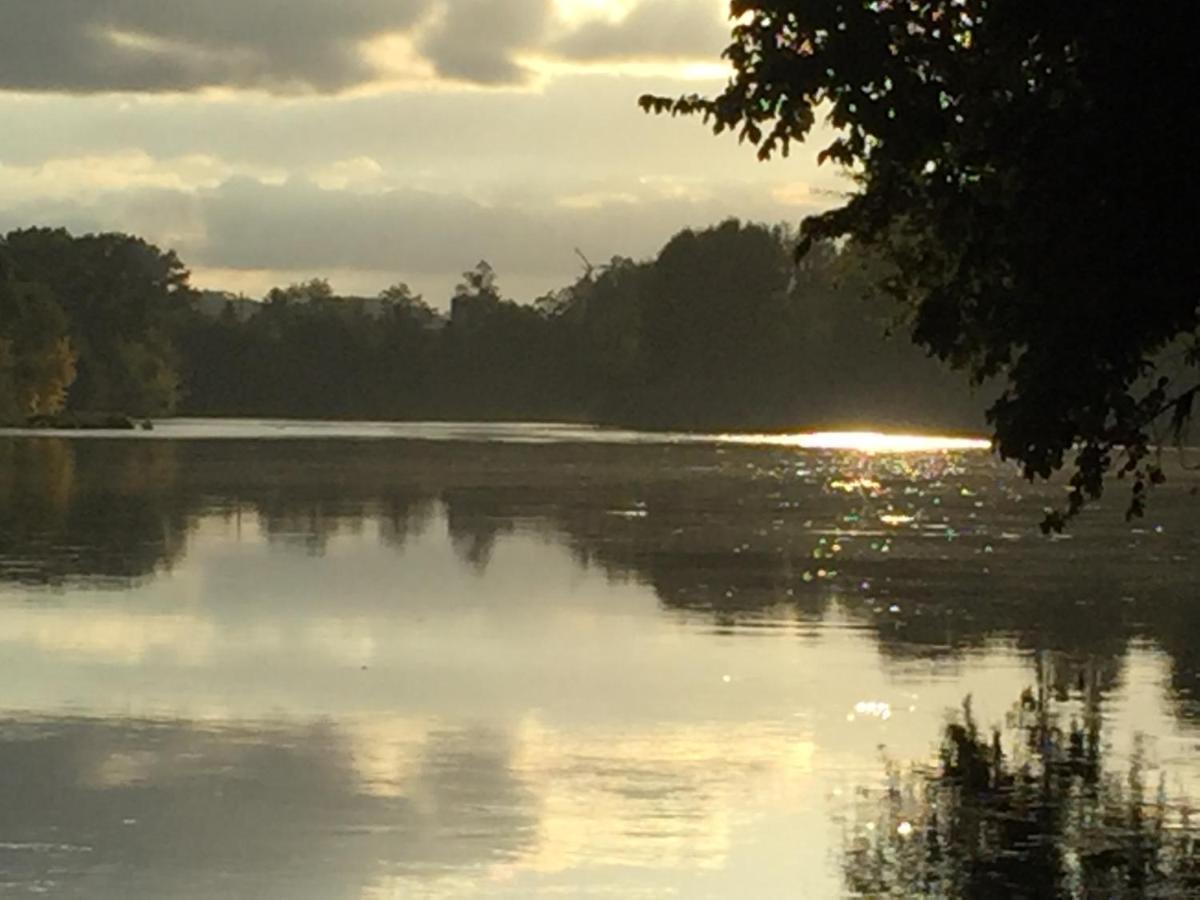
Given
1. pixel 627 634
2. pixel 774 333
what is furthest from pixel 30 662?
pixel 774 333

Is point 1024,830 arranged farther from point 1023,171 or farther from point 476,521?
point 476,521

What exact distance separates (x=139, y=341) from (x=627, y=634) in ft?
553

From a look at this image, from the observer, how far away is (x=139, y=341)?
189000mm

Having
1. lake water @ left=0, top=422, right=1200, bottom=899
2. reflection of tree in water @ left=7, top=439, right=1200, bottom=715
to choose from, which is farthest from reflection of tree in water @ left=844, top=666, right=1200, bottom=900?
reflection of tree in water @ left=7, top=439, right=1200, bottom=715

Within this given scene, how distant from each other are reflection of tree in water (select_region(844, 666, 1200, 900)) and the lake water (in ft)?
0.32

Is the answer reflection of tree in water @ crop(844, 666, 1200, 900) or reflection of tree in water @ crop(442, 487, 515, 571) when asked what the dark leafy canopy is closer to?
reflection of tree in water @ crop(844, 666, 1200, 900)

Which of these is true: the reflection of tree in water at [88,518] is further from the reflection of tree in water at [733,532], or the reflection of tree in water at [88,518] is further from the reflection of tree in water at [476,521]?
the reflection of tree in water at [476,521]

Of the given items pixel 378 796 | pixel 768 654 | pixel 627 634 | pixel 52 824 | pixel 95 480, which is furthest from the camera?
pixel 95 480

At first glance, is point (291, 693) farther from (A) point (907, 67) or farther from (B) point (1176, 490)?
(B) point (1176, 490)

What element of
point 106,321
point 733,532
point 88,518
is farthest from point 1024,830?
point 106,321

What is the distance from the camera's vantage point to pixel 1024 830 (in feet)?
44.4

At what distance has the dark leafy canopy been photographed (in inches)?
547

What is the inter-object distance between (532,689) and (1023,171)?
6.22 metres

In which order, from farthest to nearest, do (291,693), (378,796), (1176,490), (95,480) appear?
(1176,490) < (95,480) < (291,693) < (378,796)
